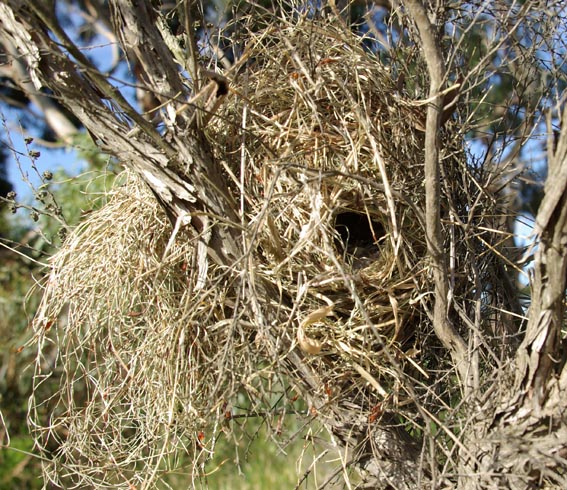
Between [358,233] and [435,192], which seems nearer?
[435,192]

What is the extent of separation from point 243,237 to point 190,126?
7.9 inches

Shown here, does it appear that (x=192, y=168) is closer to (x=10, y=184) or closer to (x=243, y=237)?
(x=243, y=237)

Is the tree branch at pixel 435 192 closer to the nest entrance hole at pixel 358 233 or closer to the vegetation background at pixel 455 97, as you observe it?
the vegetation background at pixel 455 97

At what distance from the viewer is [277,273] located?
A: 3.45 feet

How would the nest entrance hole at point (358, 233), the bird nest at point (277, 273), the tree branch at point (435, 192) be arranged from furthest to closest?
1. the nest entrance hole at point (358, 233)
2. the bird nest at point (277, 273)
3. the tree branch at point (435, 192)

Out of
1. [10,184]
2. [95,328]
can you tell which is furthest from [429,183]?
[10,184]

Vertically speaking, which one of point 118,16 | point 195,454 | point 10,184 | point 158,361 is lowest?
point 10,184

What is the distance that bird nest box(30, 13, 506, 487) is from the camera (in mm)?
1054

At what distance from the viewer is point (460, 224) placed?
107 cm

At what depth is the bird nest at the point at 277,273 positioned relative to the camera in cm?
105

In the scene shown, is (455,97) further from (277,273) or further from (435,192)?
(277,273)

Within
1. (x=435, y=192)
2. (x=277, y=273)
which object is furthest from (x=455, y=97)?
(x=277, y=273)

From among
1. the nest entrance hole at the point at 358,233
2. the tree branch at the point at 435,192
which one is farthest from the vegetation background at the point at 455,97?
the nest entrance hole at the point at 358,233

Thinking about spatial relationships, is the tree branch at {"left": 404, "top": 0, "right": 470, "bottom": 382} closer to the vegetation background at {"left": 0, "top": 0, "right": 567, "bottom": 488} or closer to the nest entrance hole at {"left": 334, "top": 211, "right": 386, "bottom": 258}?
the vegetation background at {"left": 0, "top": 0, "right": 567, "bottom": 488}
